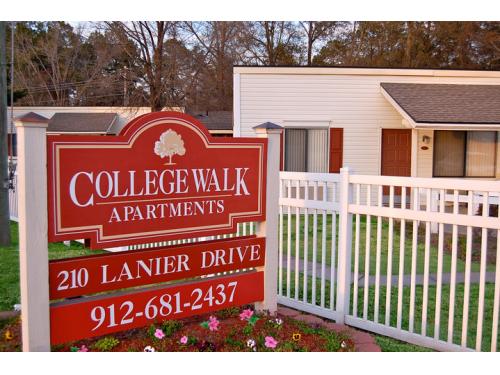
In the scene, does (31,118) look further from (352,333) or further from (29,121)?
(352,333)

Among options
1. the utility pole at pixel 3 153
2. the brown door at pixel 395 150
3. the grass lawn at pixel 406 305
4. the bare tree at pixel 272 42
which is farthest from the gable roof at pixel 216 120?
the grass lawn at pixel 406 305

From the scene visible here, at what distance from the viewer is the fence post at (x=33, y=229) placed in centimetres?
288

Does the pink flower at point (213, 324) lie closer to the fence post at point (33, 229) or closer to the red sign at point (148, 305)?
the red sign at point (148, 305)

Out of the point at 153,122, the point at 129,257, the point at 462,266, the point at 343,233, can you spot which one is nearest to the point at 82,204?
the point at 129,257

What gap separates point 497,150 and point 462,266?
26.1ft

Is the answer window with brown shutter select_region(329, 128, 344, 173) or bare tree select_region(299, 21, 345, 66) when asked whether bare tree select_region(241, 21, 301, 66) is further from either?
window with brown shutter select_region(329, 128, 344, 173)

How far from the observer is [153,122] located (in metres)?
3.46

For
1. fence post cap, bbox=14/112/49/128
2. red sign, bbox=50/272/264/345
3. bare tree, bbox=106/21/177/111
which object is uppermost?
bare tree, bbox=106/21/177/111

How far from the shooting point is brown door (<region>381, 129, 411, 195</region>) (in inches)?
535

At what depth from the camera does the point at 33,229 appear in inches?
116

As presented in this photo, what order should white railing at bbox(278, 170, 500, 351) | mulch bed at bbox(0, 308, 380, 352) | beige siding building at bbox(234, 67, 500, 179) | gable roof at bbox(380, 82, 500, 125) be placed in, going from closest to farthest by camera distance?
mulch bed at bbox(0, 308, 380, 352)
white railing at bbox(278, 170, 500, 351)
gable roof at bbox(380, 82, 500, 125)
beige siding building at bbox(234, 67, 500, 179)

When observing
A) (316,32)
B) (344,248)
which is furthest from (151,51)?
(344,248)

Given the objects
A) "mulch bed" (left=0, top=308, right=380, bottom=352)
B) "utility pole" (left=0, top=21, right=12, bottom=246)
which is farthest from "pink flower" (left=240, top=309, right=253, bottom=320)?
"utility pole" (left=0, top=21, right=12, bottom=246)

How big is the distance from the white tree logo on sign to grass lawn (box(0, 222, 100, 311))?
241cm
